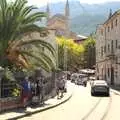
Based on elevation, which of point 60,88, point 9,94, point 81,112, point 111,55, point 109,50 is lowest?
point 81,112

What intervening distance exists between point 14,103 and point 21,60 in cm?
621

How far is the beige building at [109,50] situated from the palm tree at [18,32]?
36.4 meters

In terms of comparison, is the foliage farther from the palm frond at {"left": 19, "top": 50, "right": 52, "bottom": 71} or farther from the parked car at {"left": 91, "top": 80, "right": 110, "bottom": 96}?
the parked car at {"left": 91, "top": 80, "right": 110, "bottom": 96}

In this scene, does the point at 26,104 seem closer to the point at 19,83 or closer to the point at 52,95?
the point at 19,83

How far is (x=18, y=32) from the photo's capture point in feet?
103

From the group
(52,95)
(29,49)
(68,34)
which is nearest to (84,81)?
(52,95)

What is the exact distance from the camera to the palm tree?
30.8 metres

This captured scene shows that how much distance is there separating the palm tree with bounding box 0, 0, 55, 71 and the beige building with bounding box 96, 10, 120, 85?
119 ft

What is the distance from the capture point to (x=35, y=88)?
104 ft

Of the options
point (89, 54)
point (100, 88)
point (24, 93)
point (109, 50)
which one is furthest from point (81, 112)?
point (89, 54)

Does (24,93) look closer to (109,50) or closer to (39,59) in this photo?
(39,59)

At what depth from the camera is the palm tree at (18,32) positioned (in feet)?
101

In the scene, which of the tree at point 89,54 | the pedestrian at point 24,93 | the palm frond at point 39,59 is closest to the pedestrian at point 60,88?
the palm frond at point 39,59

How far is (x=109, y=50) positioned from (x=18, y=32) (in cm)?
4854
